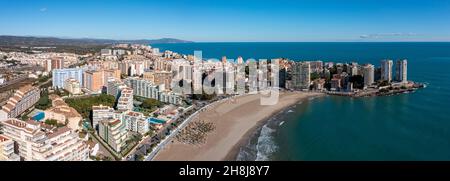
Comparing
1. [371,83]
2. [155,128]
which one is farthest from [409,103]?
[155,128]

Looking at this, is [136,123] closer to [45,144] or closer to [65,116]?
[65,116]

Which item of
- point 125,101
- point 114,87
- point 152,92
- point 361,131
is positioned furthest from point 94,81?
point 361,131

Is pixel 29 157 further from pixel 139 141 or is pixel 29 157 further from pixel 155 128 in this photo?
pixel 155 128

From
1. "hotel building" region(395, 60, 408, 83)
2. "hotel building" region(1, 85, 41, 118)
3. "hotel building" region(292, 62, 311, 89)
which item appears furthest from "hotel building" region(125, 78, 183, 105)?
"hotel building" region(395, 60, 408, 83)

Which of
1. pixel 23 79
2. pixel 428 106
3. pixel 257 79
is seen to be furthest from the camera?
pixel 23 79

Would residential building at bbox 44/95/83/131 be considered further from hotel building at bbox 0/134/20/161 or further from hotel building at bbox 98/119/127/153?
hotel building at bbox 0/134/20/161

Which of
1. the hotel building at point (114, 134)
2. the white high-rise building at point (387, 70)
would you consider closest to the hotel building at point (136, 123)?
the hotel building at point (114, 134)
